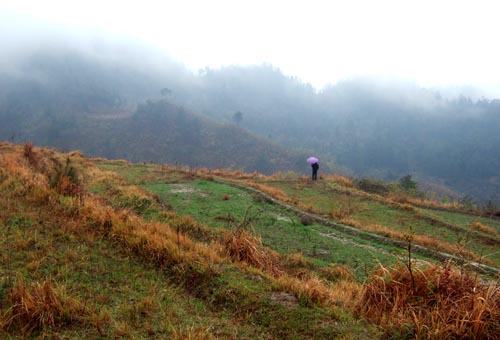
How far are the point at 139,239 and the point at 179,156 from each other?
10610 cm

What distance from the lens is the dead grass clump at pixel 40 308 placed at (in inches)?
139

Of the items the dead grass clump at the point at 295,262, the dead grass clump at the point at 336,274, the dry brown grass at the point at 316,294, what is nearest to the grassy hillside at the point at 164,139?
the dead grass clump at the point at 295,262

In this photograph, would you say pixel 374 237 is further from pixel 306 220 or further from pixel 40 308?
pixel 40 308

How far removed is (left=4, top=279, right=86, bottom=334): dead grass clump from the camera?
353 cm

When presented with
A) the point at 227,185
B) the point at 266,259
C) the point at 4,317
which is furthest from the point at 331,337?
the point at 227,185

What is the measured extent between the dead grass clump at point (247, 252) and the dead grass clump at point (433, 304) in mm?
1717

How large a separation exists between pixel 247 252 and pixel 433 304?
117 inches

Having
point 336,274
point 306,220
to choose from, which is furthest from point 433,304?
point 306,220

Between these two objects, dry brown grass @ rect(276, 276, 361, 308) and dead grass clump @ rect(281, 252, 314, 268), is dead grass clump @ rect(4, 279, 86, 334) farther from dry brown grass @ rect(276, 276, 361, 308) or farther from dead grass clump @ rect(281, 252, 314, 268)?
dead grass clump @ rect(281, 252, 314, 268)

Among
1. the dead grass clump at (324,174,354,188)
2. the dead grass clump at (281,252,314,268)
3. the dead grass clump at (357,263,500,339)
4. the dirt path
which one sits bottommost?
the dirt path

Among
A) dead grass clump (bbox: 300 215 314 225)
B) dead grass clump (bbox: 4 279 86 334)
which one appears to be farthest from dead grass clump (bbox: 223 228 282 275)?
dead grass clump (bbox: 300 215 314 225)

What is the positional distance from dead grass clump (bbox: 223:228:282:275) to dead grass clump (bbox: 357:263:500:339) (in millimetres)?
1717

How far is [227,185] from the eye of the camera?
1748cm

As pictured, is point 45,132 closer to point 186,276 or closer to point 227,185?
point 227,185
